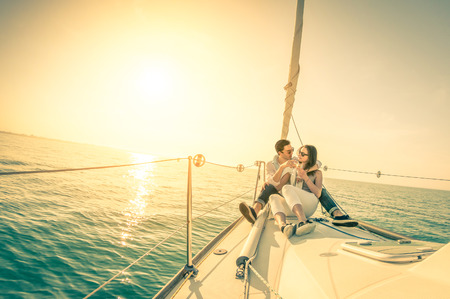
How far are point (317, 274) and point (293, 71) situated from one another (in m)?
5.25

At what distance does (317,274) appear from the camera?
157 centimetres

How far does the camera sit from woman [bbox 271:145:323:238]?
8.63ft

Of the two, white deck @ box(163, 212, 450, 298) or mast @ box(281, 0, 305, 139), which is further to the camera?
mast @ box(281, 0, 305, 139)

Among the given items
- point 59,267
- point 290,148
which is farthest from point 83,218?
point 290,148

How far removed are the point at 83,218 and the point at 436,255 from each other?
9354 mm

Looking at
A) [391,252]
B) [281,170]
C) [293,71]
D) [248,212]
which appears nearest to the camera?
[391,252]

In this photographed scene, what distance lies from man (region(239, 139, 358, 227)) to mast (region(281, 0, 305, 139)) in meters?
1.76

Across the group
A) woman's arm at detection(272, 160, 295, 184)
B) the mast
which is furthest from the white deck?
the mast

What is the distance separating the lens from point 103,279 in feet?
12.7

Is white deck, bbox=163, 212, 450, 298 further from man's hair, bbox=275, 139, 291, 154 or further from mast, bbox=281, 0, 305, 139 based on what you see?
mast, bbox=281, 0, 305, 139

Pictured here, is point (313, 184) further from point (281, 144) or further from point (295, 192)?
point (281, 144)

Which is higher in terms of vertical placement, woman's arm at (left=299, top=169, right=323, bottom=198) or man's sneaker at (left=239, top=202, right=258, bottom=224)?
woman's arm at (left=299, top=169, right=323, bottom=198)

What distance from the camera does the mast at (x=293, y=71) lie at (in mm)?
5258

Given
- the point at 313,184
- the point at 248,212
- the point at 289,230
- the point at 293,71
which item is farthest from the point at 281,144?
the point at 293,71
